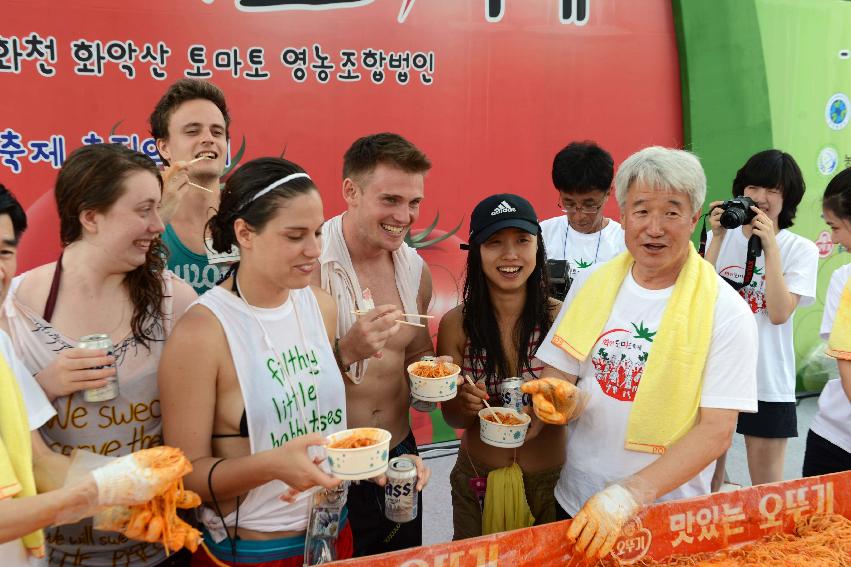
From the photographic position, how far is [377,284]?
2457 millimetres

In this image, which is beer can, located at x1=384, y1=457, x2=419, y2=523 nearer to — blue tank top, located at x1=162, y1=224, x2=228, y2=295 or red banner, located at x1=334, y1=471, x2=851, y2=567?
red banner, located at x1=334, y1=471, x2=851, y2=567

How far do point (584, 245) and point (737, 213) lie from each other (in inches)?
32.3

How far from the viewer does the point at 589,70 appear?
176 inches

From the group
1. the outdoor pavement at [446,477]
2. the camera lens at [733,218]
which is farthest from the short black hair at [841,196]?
the outdoor pavement at [446,477]

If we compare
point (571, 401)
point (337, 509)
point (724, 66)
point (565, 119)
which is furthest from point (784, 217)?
point (337, 509)

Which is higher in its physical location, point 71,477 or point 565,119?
point 565,119

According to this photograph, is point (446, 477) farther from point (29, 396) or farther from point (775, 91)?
point (775, 91)

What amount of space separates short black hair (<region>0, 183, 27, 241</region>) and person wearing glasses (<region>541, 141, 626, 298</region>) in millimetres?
2485

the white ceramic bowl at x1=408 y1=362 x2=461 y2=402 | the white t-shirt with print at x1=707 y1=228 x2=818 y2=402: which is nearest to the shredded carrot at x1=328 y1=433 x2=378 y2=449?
the white ceramic bowl at x1=408 y1=362 x2=461 y2=402

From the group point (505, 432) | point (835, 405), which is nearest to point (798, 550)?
point (835, 405)

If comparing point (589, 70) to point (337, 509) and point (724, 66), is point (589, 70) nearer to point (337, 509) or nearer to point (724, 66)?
point (724, 66)

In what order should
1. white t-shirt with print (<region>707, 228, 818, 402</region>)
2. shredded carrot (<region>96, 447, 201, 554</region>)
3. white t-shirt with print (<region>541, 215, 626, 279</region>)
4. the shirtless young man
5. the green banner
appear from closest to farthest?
shredded carrot (<region>96, 447, 201, 554</region>), the shirtless young man, white t-shirt with print (<region>707, 228, 818, 402</region>), white t-shirt with print (<region>541, 215, 626, 279</region>), the green banner

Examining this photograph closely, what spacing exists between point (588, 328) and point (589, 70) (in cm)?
314

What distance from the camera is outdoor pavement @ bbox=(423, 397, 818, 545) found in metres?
3.43
